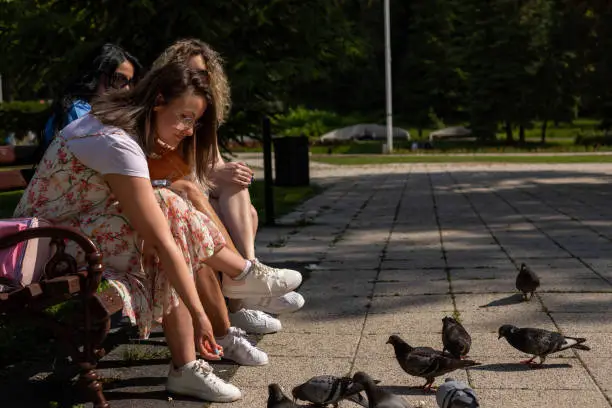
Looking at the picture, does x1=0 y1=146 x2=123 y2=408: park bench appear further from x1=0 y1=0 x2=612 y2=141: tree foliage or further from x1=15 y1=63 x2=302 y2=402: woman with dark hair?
x1=0 y1=0 x2=612 y2=141: tree foliage

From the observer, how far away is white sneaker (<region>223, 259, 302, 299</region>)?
15.4 ft

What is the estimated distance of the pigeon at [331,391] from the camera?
144 inches

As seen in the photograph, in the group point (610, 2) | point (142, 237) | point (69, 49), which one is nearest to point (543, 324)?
point (142, 237)

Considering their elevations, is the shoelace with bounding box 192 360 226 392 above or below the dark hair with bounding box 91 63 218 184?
below

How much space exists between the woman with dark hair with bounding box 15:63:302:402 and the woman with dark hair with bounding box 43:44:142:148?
1322mm

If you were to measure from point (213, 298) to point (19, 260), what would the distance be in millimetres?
1174

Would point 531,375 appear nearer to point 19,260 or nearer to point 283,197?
point 19,260

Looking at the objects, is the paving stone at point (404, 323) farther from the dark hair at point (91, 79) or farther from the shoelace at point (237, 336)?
the dark hair at point (91, 79)

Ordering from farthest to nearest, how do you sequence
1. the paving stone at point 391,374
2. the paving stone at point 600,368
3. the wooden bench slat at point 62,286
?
1. the paving stone at point 391,374
2. the paving stone at point 600,368
3. the wooden bench slat at point 62,286

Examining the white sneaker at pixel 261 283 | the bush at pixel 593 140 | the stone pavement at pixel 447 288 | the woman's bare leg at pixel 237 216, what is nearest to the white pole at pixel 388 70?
the bush at pixel 593 140

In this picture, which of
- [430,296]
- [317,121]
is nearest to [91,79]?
[430,296]

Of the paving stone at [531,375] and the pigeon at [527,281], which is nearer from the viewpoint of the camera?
the paving stone at [531,375]

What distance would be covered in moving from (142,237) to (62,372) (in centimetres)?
101

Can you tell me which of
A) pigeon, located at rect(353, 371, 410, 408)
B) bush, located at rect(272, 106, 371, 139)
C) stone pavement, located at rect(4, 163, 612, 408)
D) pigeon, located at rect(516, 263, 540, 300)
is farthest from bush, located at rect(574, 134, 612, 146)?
pigeon, located at rect(353, 371, 410, 408)
